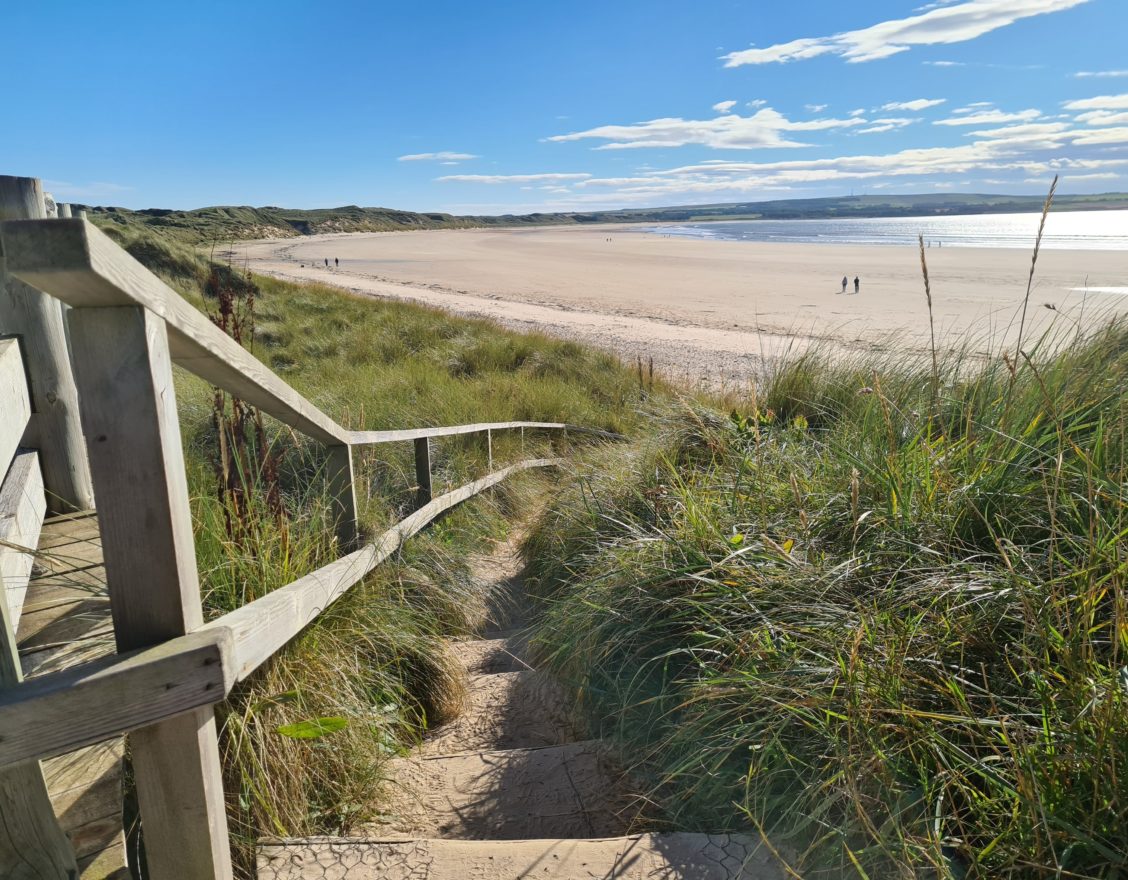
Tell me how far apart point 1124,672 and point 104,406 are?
2246mm

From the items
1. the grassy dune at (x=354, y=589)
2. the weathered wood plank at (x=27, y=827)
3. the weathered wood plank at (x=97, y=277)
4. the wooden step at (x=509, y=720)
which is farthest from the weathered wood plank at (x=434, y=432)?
the weathered wood plank at (x=27, y=827)

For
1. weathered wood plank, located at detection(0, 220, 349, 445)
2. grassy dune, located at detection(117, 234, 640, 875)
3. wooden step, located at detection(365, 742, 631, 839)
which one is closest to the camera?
weathered wood plank, located at detection(0, 220, 349, 445)

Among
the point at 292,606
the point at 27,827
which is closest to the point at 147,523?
the point at 27,827

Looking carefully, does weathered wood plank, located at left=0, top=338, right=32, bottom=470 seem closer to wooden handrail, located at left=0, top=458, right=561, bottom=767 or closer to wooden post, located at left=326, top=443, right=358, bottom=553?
wooden handrail, located at left=0, top=458, right=561, bottom=767

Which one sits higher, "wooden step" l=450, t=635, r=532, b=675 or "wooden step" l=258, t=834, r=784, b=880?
"wooden step" l=258, t=834, r=784, b=880

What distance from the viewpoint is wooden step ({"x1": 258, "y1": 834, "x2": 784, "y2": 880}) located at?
2064mm

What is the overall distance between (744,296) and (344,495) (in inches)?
1123

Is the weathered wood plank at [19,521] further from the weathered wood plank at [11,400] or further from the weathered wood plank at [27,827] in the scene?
the weathered wood plank at [27,827]

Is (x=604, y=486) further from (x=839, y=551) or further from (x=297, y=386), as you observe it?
(x=297, y=386)

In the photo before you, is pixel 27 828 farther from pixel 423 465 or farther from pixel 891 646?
pixel 423 465

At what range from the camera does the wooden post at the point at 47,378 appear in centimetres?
301

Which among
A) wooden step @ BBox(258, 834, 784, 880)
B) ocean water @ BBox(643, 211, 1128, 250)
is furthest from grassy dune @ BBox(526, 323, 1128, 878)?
ocean water @ BBox(643, 211, 1128, 250)

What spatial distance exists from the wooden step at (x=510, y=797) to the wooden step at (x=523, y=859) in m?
0.34

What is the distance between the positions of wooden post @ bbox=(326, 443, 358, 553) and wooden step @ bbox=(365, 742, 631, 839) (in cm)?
101
